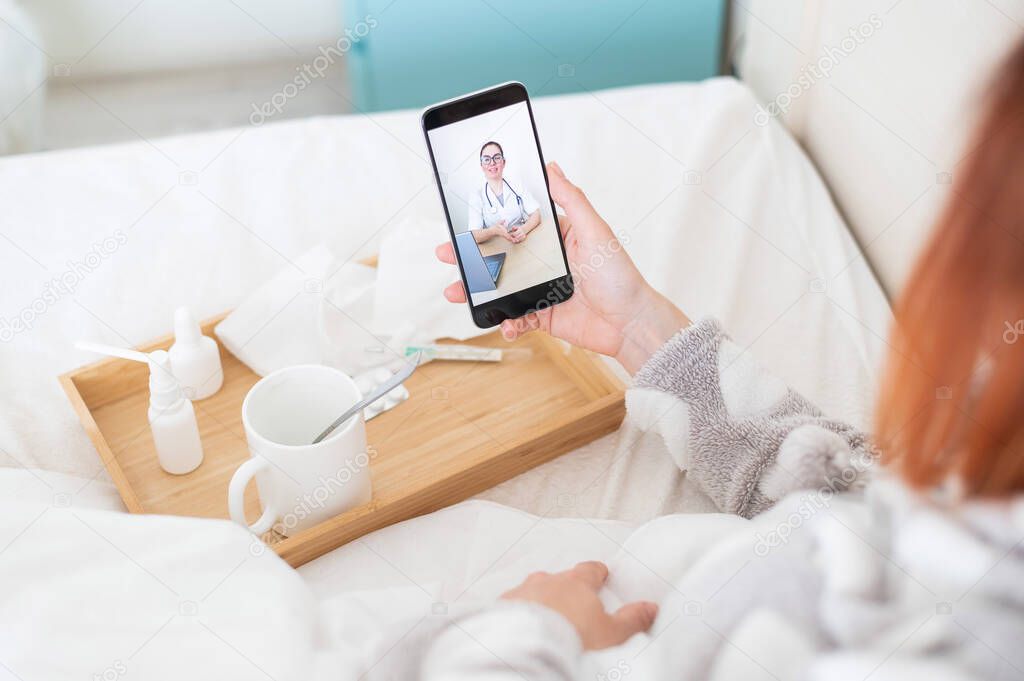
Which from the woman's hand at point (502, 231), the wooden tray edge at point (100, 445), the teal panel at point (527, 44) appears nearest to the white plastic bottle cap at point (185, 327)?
the wooden tray edge at point (100, 445)

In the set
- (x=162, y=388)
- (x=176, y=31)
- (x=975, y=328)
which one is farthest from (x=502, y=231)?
(x=176, y=31)

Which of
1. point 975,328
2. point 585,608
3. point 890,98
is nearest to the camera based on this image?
point 975,328

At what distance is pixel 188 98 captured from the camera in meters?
2.30

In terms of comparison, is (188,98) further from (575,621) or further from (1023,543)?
(1023,543)

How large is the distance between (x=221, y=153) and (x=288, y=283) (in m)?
0.30

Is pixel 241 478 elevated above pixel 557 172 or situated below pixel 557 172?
below

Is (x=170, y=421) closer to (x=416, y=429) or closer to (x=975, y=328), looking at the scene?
(x=416, y=429)

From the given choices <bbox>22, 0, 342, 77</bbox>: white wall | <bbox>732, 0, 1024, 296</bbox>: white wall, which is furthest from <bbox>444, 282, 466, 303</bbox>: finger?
<bbox>22, 0, 342, 77</bbox>: white wall

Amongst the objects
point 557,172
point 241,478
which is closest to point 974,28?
point 557,172

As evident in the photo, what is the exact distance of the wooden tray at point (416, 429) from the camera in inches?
32.0

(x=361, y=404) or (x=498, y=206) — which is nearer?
(x=361, y=404)

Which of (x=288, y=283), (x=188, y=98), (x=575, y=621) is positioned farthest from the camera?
(x=188, y=98)

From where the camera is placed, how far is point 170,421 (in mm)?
821

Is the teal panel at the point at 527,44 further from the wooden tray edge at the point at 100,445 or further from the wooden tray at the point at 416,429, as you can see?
Answer: the wooden tray edge at the point at 100,445
